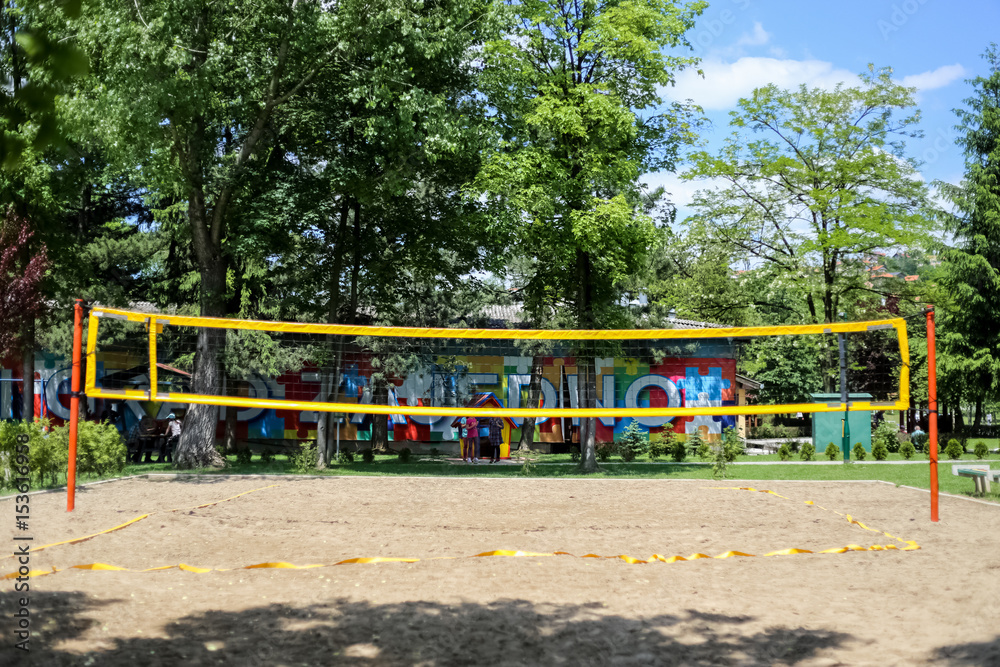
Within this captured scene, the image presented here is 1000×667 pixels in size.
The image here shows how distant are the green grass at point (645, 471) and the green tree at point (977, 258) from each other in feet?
22.7

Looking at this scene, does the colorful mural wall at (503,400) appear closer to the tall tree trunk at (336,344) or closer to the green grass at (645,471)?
the green grass at (645,471)

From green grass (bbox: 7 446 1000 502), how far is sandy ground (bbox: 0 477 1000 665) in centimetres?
542

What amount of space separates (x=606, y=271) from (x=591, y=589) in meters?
16.1

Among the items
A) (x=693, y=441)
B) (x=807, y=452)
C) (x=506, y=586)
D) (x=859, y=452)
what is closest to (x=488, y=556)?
(x=506, y=586)

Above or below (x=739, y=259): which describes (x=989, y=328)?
below

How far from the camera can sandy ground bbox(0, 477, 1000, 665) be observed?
4.88 meters

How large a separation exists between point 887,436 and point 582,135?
17.7 m

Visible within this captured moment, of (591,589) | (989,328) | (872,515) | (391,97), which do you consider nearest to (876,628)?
(591,589)

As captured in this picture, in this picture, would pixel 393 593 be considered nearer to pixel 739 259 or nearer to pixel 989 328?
pixel 739 259

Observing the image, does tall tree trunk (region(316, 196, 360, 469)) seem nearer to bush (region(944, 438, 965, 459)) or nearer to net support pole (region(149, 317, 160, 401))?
net support pole (region(149, 317, 160, 401))

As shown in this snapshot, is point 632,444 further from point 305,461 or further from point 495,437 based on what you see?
point 305,461

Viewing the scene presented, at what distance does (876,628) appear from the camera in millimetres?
5402

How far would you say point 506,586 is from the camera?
6.58 m

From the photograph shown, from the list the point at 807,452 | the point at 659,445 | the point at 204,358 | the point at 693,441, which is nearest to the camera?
the point at 204,358
